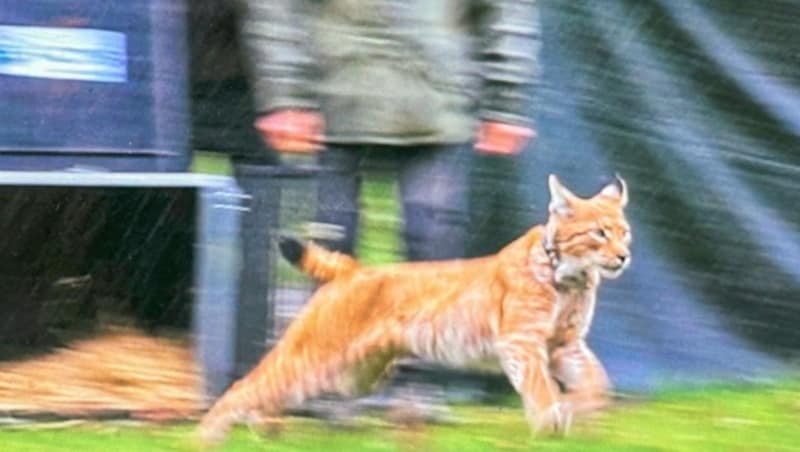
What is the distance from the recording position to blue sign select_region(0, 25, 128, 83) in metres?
5.28

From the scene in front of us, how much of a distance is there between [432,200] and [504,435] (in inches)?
24.7

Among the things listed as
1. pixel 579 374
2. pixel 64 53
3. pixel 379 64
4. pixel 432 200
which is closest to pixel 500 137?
pixel 432 200

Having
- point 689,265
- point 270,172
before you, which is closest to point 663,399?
point 689,265

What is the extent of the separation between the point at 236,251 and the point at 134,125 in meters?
0.44

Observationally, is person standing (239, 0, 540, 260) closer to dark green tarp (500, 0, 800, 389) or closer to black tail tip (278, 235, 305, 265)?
black tail tip (278, 235, 305, 265)

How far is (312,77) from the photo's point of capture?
4.91 m

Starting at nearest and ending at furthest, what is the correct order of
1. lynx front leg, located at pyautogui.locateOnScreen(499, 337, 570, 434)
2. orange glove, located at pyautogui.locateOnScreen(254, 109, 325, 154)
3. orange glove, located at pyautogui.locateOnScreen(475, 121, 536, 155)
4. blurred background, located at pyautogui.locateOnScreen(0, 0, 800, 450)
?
orange glove, located at pyautogui.locateOnScreen(254, 109, 325, 154) → orange glove, located at pyautogui.locateOnScreen(475, 121, 536, 155) → lynx front leg, located at pyautogui.locateOnScreen(499, 337, 570, 434) → blurred background, located at pyautogui.locateOnScreen(0, 0, 800, 450)

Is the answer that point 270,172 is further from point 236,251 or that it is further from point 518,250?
point 518,250

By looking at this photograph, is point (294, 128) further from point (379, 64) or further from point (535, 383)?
point (535, 383)

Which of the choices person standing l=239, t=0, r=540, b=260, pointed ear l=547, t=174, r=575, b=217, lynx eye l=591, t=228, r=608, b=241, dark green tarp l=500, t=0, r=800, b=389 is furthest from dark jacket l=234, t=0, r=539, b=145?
dark green tarp l=500, t=0, r=800, b=389

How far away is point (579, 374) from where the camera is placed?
208 inches

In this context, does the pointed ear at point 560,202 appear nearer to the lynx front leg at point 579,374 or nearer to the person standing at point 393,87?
the person standing at point 393,87

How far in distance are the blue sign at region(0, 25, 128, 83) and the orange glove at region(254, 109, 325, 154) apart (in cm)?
61

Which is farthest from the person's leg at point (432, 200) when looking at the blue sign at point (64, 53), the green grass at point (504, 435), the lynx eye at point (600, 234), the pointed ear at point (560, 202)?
the blue sign at point (64, 53)
